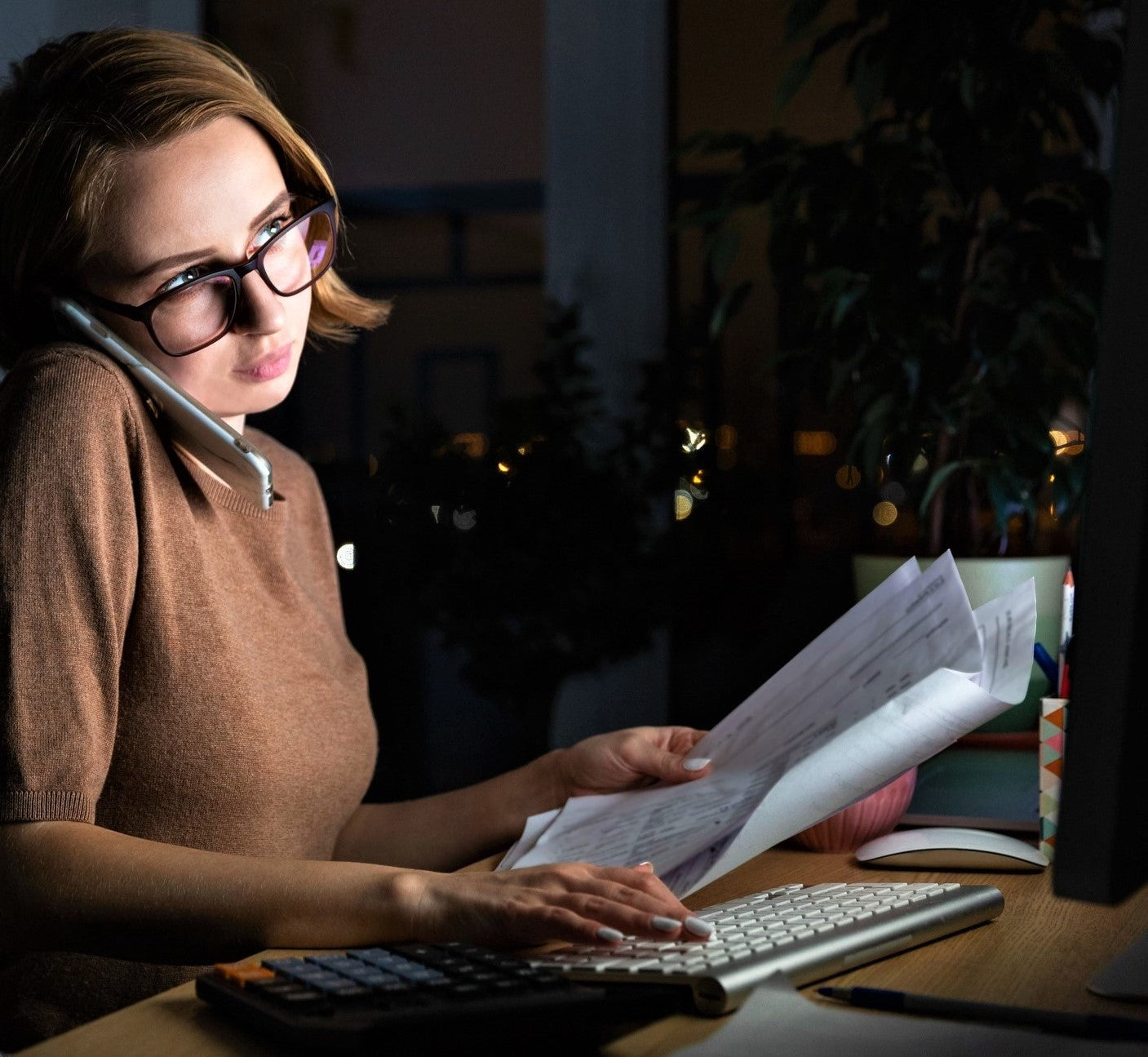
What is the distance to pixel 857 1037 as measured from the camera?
468 mm

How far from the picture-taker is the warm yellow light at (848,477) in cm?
218

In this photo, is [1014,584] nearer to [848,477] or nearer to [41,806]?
[848,477]

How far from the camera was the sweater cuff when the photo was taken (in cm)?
Result: 72

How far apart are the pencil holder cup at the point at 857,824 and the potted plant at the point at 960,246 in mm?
673

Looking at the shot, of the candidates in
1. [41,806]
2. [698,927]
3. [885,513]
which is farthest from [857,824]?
[885,513]

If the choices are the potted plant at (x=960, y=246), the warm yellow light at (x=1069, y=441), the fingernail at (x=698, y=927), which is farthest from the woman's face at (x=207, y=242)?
the warm yellow light at (x=1069, y=441)

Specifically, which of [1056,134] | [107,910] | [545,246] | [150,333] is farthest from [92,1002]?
[545,246]

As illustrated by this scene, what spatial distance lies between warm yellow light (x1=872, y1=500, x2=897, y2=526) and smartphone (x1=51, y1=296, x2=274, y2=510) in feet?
4.64

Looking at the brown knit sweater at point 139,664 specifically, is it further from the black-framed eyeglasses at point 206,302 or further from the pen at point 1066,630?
the pen at point 1066,630

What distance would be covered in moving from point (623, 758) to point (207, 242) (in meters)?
0.51

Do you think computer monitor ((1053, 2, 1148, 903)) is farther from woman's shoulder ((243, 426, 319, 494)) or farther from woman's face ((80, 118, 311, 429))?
woman's shoulder ((243, 426, 319, 494))

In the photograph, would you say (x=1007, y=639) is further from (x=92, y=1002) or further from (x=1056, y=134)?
(x=1056, y=134)

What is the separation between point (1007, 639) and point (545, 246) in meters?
1.84

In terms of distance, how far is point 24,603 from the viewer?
751mm
